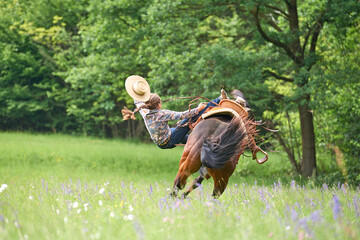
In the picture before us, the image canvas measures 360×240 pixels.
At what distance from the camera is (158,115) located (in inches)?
249

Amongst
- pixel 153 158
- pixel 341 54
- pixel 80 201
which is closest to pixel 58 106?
pixel 153 158

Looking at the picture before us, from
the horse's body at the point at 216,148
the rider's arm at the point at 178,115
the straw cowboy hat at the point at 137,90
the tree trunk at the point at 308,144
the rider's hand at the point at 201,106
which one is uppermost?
the straw cowboy hat at the point at 137,90

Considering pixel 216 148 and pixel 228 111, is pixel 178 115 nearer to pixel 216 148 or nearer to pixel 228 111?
pixel 228 111

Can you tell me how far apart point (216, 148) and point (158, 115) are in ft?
4.05

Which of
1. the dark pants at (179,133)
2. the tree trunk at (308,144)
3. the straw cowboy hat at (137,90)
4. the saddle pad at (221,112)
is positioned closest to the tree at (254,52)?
the tree trunk at (308,144)

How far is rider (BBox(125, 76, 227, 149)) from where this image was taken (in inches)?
246

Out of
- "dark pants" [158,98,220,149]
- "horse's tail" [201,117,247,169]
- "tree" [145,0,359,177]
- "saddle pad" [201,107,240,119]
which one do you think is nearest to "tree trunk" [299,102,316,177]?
"tree" [145,0,359,177]

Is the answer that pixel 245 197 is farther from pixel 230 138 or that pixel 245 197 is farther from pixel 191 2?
pixel 191 2

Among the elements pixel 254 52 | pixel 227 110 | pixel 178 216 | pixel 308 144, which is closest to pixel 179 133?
pixel 227 110

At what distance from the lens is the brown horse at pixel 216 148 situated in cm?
548

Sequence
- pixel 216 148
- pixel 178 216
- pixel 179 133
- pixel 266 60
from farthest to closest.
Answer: pixel 266 60 < pixel 179 133 < pixel 216 148 < pixel 178 216

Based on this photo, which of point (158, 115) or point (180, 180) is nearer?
point (180, 180)

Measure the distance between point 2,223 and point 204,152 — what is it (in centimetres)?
253

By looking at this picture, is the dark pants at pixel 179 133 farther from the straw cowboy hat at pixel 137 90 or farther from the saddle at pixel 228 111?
the straw cowboy hat at pixel 137 90
